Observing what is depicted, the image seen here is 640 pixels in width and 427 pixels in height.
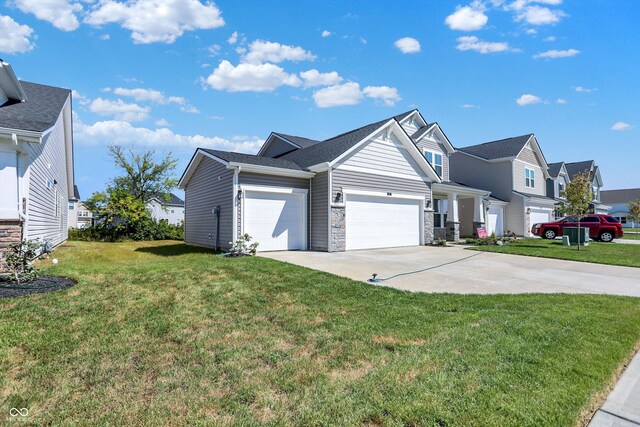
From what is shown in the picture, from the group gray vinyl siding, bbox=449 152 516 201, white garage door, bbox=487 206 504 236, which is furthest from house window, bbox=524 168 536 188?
white garage door, bbox=487 206 504 236

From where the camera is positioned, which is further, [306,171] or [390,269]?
[306,171]

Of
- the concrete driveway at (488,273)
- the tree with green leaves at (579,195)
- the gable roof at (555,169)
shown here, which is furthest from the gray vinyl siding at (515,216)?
the concrete driveway at (488,273)

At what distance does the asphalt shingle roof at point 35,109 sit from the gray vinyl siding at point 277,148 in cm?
1152

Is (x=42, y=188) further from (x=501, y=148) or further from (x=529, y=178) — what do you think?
(x=529, y=178)

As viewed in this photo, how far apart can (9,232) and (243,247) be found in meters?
5.83

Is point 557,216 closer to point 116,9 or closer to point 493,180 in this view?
point 493,180

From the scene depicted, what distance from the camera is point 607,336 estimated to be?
4293mm

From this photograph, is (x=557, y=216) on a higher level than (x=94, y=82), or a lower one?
lower

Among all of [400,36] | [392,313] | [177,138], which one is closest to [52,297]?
[392,313]

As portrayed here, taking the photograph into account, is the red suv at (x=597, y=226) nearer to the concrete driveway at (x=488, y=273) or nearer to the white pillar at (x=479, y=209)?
the white pillar at (x=479, y=209)

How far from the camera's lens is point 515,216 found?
24781 millimetres

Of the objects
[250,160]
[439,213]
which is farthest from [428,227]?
[250,160]

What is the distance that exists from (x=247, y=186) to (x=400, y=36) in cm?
741

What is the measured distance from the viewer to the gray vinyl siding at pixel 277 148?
21831 millimetres
